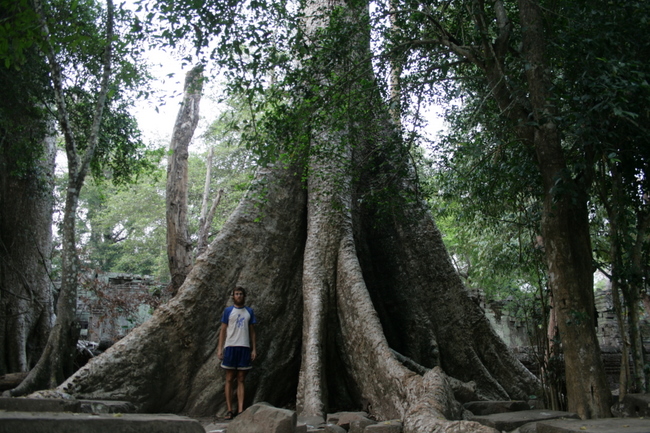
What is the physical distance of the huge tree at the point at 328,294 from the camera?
15.5ft

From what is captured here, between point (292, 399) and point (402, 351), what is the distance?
4.19 ft

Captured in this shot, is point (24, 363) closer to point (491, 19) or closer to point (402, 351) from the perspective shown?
point (402, 351)

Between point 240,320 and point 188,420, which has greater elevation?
point 240,320

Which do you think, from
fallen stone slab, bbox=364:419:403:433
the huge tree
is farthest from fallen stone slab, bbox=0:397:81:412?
the huge tree

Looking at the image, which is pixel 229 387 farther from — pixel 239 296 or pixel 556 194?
pixel 556 194

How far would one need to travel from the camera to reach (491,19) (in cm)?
554

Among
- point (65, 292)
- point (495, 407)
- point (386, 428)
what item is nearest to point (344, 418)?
point (386, 428)

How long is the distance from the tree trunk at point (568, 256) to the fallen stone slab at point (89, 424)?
270cm

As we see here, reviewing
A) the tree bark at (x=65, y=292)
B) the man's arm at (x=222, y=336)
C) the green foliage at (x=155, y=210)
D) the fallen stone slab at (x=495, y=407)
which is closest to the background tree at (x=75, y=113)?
the tree bark at (x=65, y=292)

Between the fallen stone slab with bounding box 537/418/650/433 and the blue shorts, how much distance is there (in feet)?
Answer: 9.84

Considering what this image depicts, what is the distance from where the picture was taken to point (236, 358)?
521 cm

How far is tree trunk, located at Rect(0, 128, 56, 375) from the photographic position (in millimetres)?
6957

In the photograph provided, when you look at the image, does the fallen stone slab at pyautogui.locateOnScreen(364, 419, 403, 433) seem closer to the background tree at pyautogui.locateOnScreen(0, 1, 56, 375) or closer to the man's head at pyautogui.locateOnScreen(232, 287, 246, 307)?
the man's head at pyautogui.locateOnScreen(232, 287, 246, 307)

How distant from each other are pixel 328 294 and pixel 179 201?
4.44m
